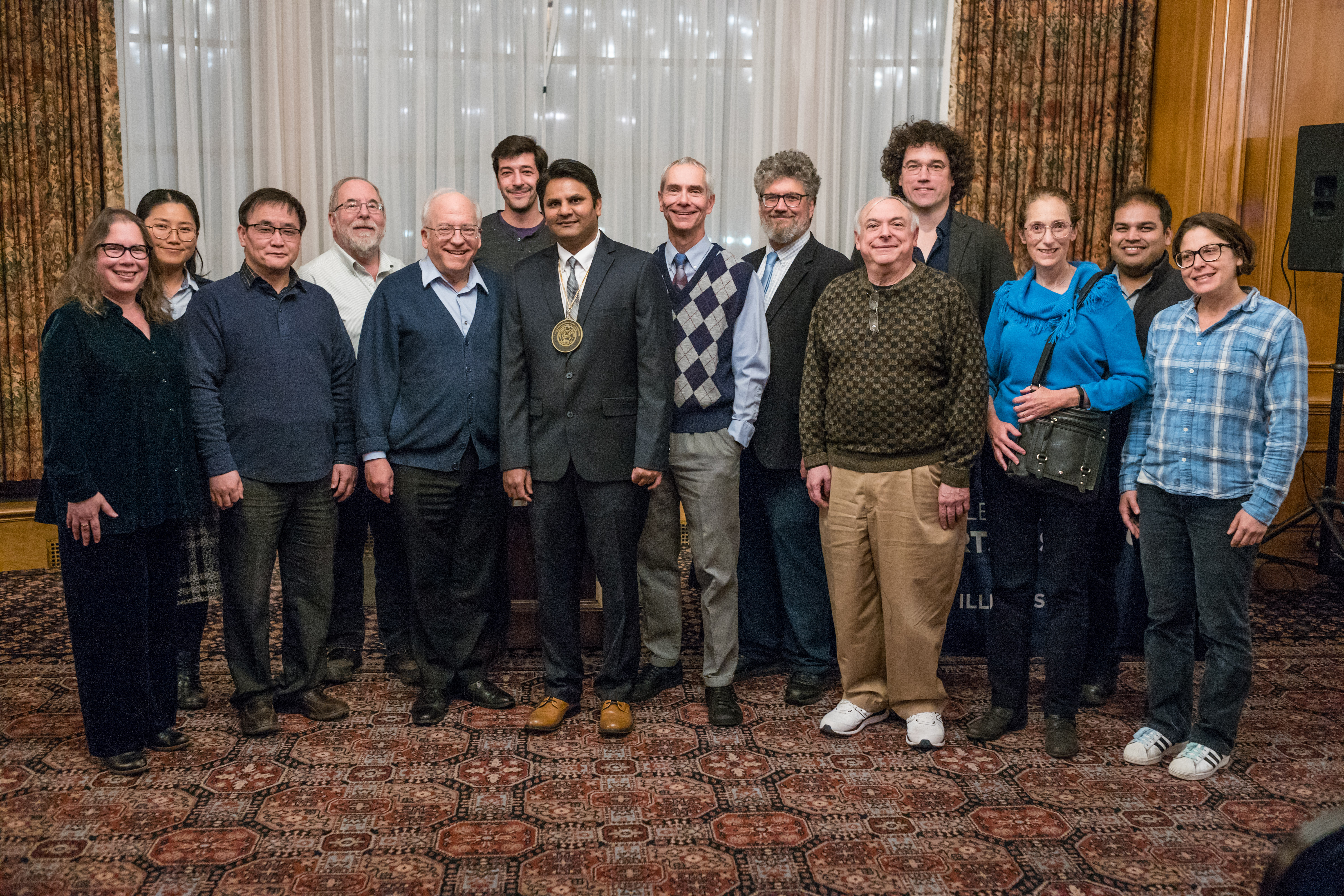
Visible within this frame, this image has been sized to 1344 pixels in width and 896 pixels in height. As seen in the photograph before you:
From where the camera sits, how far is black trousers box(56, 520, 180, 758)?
8.24ft

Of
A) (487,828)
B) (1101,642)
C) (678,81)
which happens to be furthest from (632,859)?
(678,81)

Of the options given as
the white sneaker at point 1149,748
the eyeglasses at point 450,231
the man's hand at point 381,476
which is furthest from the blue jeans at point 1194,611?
the man's hand at point 381,476

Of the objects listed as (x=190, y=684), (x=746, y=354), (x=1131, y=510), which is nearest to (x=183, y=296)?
(x=190, y=684)

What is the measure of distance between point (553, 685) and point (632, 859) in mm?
830

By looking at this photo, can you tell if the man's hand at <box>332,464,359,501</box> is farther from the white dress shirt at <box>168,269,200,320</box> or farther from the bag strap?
the bag strap

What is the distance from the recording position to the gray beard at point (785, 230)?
3098 mm

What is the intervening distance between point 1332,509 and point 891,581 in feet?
7.98

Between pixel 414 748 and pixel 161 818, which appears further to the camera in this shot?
pixel 414 748

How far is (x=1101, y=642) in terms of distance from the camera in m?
3.14

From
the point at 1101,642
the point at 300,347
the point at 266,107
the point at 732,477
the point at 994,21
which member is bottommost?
the point at 1101,642

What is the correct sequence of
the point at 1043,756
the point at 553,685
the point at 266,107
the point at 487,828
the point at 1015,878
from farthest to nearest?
1. the point at 266,107
2. the point at 553,685
3. the point at 1043,756
4. the point at 487,828
5. the point at 1015,878

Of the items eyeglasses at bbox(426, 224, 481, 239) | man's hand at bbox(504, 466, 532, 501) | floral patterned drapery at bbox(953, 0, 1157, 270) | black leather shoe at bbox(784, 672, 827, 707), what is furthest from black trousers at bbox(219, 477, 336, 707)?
floral patterned drapery at bbox(953, 0, 1157, 270)

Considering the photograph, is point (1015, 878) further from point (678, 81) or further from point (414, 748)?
point (678, 81)

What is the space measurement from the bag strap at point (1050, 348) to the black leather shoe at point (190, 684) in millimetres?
2539
